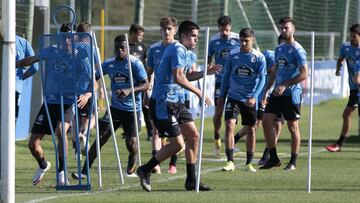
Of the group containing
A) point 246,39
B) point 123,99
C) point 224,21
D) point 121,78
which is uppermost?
point 224,21

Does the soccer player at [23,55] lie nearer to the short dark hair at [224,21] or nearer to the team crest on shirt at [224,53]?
the short dark hair at [224,21]

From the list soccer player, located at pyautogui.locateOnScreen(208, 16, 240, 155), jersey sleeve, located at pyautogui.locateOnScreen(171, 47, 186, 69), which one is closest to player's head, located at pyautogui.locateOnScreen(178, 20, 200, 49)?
jersey sleeve, located at pyautogui.locateOnScreen(171, 47, 186, 69)

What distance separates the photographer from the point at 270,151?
736 inches

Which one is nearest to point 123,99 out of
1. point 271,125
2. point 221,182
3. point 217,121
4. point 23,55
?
point 23,55

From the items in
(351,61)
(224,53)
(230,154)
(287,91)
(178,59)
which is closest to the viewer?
(178,59)

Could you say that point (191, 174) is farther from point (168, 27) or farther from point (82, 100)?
point (168, 27)

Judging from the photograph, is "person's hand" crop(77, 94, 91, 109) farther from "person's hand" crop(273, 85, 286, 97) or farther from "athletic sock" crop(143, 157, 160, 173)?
"person's hand" crop(273, 85, 286, 97)

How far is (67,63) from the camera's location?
14.5 metres

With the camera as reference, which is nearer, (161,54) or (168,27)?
(168,27)

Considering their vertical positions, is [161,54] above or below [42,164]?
above

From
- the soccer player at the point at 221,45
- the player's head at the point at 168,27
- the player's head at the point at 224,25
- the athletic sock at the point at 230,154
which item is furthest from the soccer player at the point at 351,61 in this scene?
the player's head at the point at 168,27

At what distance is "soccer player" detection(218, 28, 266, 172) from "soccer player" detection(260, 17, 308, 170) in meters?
0.26

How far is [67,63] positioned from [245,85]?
458 cm

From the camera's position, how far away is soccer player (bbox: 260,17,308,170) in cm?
1809
